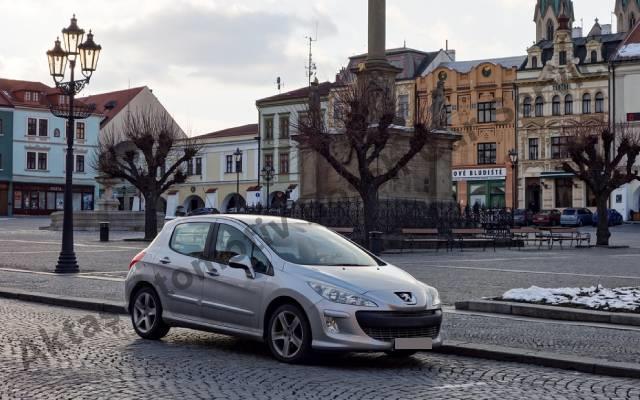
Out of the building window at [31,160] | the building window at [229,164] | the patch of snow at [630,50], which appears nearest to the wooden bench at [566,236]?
the patch of snow at [630,50]

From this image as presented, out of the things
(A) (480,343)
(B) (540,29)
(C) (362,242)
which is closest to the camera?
(A) (480,343)

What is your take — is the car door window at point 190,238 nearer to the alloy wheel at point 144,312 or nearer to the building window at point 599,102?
the alloy wheel at point 144,312

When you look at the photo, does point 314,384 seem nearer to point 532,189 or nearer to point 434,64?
point 532,189

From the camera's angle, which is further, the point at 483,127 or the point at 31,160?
the point at 31,160

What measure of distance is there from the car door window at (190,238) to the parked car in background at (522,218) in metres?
52.5

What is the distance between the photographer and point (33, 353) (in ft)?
33.6

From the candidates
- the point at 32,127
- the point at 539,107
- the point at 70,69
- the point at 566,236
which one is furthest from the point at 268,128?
the point at 70,69

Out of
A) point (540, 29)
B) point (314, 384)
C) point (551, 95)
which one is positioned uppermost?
point (540, 29)

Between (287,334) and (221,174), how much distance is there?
78387 mm

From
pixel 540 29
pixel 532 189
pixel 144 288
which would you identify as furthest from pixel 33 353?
pixel 540 29

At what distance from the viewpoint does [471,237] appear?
3697cm

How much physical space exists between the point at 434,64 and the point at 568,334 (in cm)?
7337

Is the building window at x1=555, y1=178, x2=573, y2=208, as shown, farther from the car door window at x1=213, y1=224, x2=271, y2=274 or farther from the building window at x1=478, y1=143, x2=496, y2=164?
the car door window at x1=213, y1=224, x2=271, y2=274

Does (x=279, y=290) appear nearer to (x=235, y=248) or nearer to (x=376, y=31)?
(x=235, y=248)
